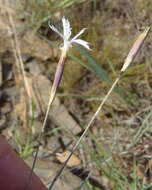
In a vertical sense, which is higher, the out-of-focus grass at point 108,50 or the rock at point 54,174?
the out-of-focus grass at point 108,50

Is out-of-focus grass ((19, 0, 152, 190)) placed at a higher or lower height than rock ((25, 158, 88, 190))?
higher

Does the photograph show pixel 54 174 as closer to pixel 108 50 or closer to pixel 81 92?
pixel 81 92

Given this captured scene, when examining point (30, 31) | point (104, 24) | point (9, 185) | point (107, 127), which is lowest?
point (107, 127)

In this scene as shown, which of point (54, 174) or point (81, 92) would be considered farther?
point (81, 92)

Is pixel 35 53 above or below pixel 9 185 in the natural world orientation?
above

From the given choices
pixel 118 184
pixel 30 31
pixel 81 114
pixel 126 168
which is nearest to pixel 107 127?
pixel 81 114

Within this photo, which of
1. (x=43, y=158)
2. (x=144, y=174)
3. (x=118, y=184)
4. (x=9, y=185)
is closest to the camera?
(x=9, y=185)

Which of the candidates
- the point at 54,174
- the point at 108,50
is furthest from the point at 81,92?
the point at 54,174

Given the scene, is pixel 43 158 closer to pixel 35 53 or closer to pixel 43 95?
pixel 43 95
